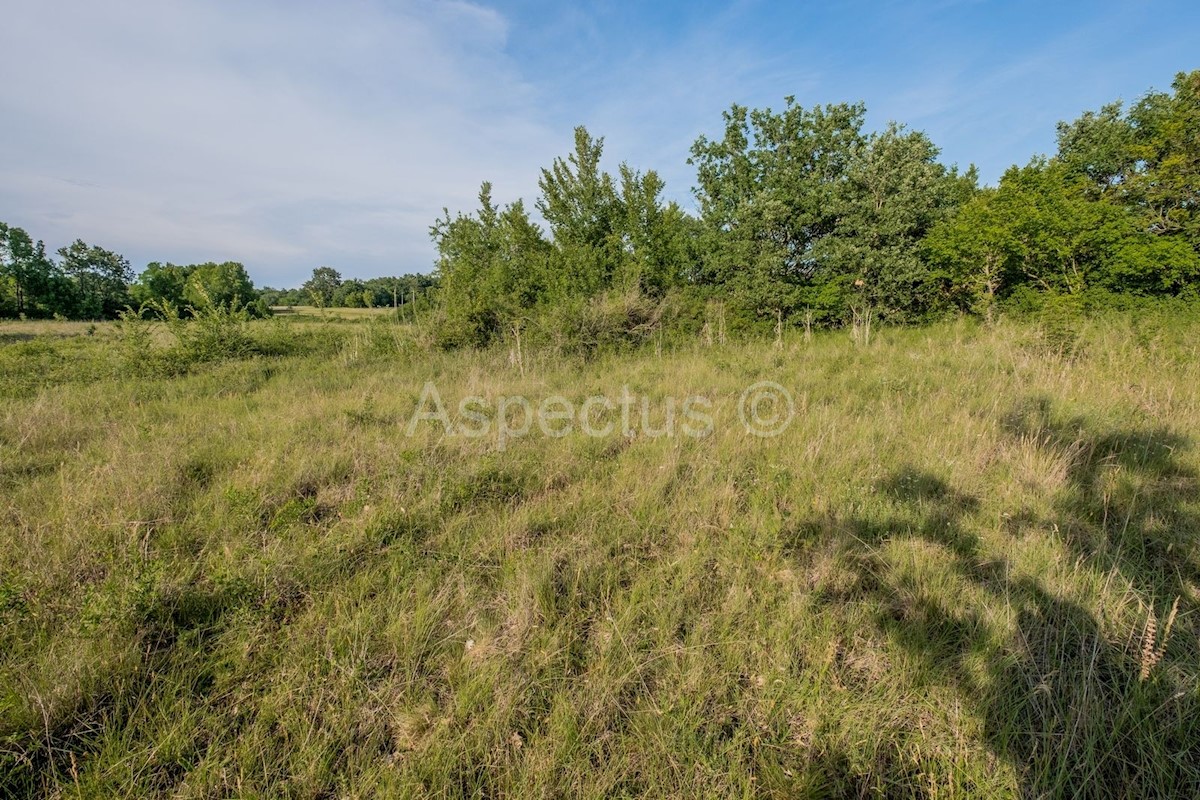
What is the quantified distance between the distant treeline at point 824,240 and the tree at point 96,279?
193 feet

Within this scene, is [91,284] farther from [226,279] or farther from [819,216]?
[819,216]

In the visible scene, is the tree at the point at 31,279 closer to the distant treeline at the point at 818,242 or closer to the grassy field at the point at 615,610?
the distant treeline at the point at 818,242

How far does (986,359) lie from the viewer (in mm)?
6434

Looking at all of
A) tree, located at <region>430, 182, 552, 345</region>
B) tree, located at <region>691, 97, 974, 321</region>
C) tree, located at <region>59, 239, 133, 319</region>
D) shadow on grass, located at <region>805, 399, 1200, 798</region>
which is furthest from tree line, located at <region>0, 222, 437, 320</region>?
shadow on grass, located at <region>805, 399, 1200, 798</region>

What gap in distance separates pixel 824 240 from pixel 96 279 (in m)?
82.8

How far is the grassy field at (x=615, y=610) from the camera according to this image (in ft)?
4.66

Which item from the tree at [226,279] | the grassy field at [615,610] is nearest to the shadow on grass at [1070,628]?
the grassy field at [615,610]

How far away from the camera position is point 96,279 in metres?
54.6

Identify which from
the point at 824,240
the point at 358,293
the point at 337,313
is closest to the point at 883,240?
the point at 824,240

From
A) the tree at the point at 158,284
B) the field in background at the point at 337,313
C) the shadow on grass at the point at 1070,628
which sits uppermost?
the tree at the point at 158,284

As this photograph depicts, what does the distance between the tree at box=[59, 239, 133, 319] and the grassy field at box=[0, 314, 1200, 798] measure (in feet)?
208

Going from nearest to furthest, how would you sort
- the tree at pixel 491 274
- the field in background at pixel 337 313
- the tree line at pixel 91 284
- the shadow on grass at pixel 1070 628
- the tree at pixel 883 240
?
the shadow on grass at pixel 1070 628 < the tree at pixel 883 240 < the tree at pixel 491 274 < the field in background at pixel 337 313 < the tree line at pixel 91 284

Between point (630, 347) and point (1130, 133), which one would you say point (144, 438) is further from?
point (1130, 133)

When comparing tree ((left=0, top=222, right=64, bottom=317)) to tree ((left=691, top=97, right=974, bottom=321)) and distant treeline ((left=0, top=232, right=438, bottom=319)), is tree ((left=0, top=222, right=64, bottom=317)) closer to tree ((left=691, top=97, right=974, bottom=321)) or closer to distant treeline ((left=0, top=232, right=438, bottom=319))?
distant treeline ((left=0, top=232, right=438, bottom=319))
